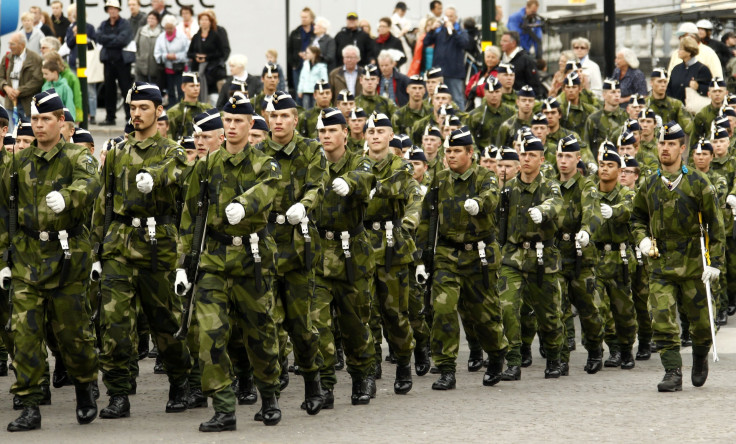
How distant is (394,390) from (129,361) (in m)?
2.27

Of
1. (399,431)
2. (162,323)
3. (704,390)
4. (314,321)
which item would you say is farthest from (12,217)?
(704,390)

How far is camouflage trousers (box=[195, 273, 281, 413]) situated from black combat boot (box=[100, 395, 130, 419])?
0.95 meters

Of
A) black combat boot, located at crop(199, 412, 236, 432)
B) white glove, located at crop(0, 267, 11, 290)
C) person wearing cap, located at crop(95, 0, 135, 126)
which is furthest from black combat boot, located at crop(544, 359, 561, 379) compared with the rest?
person wearing cap, located at crop(95, 0, 135, 126)

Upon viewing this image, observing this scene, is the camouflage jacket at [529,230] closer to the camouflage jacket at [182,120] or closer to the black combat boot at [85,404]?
the black combat boot at [85,404]

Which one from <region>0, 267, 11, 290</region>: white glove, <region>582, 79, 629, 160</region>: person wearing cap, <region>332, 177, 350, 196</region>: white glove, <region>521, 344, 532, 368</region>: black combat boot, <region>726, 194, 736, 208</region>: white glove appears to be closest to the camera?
<region>0, 267, 11, 290</region>: white glove

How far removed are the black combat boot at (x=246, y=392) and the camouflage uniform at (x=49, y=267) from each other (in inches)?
49.7

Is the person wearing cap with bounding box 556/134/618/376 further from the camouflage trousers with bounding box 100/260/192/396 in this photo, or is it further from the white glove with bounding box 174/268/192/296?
the white glove with bounding box 174/268/192/296

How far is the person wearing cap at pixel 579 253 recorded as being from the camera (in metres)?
13.5

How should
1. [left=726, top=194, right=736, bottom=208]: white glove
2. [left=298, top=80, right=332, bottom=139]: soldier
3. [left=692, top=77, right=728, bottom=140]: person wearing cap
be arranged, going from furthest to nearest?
[left=692, top=77, right=728, bottom=140]: person wearing cap → [left=298, top=80, right=332, bottom=139]: soldier → [left=726, top=194, right=736, bottom=208]: white glove

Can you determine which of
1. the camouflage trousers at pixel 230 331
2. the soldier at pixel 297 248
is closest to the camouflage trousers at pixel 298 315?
the soldier at pixel 297 248

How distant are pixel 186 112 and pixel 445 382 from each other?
659 centimetres

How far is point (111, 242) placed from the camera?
11.1 meters

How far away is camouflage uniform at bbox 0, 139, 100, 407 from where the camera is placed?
1038 centimetres

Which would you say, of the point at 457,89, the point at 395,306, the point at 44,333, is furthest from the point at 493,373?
the point at 457,89
